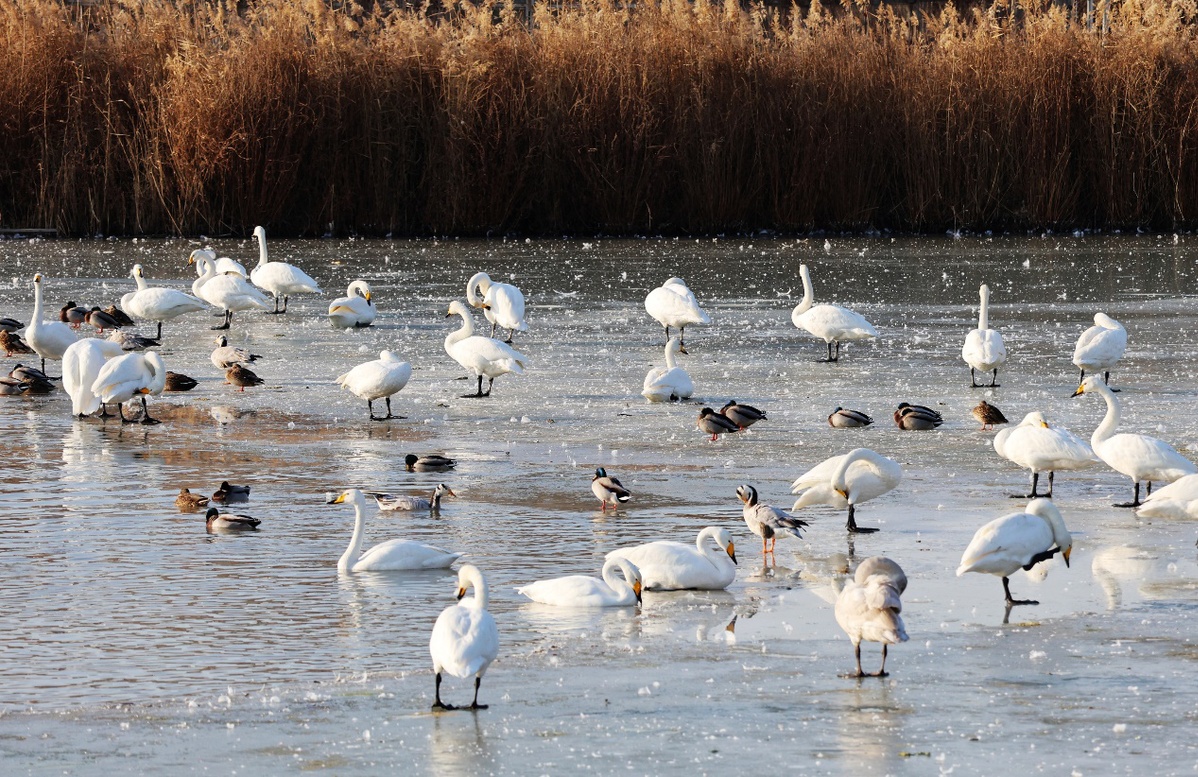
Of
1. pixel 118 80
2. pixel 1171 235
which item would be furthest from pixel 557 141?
pixel 1171 235

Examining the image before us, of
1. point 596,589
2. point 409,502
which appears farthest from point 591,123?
point 596,589

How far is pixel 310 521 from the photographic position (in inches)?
312

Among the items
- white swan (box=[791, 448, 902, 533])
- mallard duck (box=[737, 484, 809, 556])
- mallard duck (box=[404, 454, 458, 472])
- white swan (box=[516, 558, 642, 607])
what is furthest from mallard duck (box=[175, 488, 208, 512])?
white swan (box=[791, 448, 902, 533])

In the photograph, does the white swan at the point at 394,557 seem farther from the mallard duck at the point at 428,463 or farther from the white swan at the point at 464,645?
the mallard duck at the point at 428,463

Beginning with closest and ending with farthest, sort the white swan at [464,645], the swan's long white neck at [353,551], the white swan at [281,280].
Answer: the white swan at [464,645]
the swan's long white neck at [353,551]
the white swan at [281,280]

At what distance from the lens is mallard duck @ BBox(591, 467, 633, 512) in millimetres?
7980

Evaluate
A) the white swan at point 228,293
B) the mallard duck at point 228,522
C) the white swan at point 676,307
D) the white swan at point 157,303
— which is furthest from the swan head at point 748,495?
the white swan at point 228,293

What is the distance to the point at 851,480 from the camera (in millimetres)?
7434

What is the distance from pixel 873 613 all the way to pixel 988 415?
16.3 ft

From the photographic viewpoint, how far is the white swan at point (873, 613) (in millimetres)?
5191

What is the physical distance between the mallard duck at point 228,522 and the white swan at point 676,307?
645 centimetres

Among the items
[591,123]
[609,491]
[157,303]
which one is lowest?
[609,491]

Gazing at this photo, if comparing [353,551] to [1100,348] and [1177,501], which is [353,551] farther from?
[1100,348]

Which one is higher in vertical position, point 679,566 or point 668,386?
point 668,386
